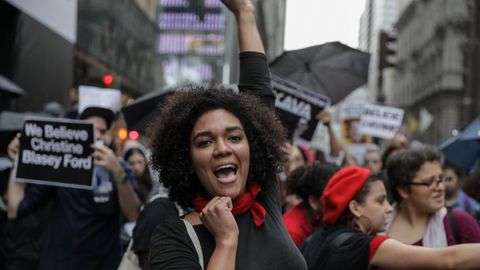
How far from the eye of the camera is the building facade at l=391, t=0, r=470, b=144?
56.0 meters

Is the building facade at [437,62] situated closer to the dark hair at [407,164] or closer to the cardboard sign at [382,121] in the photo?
the cardboard sign at [382,121]

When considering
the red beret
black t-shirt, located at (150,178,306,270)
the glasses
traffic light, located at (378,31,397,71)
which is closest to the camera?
black t-shirt, located at (150,178,306,270)

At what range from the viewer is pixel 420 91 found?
6944cm

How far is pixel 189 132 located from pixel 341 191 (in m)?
1.25

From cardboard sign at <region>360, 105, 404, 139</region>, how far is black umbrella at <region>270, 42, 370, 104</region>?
289cm

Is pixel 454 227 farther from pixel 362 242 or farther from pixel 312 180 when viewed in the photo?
pixel 362 242

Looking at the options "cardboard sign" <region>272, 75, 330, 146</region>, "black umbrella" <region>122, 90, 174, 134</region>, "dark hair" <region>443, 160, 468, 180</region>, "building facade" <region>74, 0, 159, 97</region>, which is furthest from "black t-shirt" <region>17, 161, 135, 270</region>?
"building facade" <region>74, 0, 159, 97</region>

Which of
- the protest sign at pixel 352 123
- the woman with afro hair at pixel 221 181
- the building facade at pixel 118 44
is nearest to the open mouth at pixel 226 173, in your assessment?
the woman with afro hair at pixel 221 181

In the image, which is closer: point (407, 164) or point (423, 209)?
point (423, 209)

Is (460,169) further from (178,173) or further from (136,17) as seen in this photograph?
(136,17)

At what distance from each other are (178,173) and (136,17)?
35.7 metres

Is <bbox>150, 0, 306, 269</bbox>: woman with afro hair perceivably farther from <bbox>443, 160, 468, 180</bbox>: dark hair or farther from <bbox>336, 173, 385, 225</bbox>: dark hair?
<bbox>443, 160, 468, 180</bbox>: dark hair

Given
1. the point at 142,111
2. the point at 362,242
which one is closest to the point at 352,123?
the point at 142,111

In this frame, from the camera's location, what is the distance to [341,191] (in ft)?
11.6
